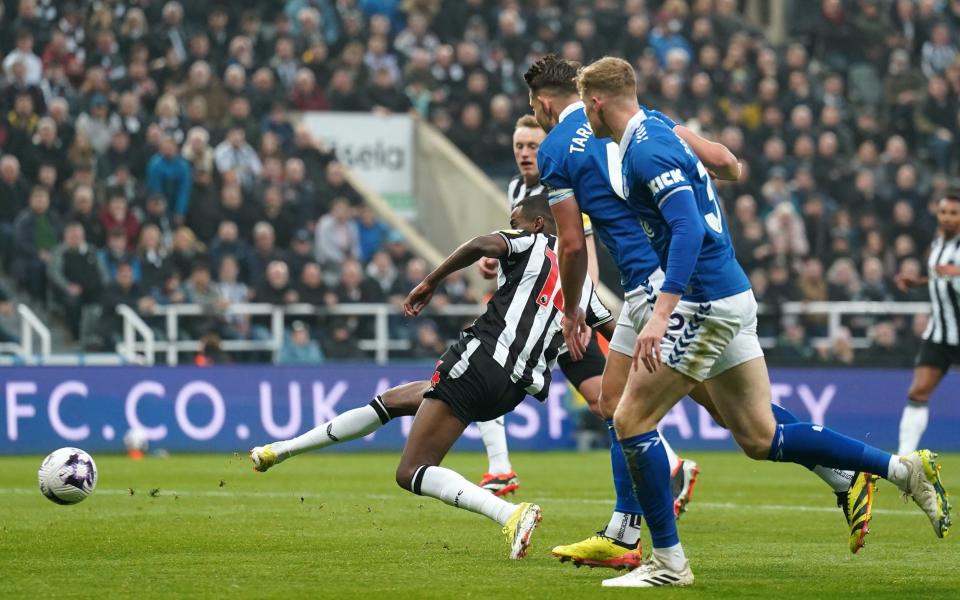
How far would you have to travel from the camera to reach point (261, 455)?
9422 millimetres

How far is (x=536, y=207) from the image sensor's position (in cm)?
924

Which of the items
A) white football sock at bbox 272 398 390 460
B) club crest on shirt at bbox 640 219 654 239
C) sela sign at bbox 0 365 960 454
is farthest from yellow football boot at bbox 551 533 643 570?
sela sign at bbox 0 365 960 454

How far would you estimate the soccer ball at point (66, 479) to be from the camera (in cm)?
977

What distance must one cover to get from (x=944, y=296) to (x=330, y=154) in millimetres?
10126

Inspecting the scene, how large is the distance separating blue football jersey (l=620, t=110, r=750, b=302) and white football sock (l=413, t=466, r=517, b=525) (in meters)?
1.59

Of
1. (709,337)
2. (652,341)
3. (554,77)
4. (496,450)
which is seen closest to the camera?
(652,341)

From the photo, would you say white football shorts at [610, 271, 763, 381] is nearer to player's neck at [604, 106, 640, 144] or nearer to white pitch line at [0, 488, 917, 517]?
player's neck at [604, 106, 640, 144]

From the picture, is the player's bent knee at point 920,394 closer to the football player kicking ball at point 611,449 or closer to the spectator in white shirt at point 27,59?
the football player kicking ball at point 611,449

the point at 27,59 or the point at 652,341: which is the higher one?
the point at 652,341

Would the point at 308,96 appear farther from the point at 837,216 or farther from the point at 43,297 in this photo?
the point at 837,216

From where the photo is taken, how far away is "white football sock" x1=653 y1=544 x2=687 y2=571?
7254mm

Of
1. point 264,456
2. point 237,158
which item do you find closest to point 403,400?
point 264,456

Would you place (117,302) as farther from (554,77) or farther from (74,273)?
(554,77)

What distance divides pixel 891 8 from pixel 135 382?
1751 centimetres
